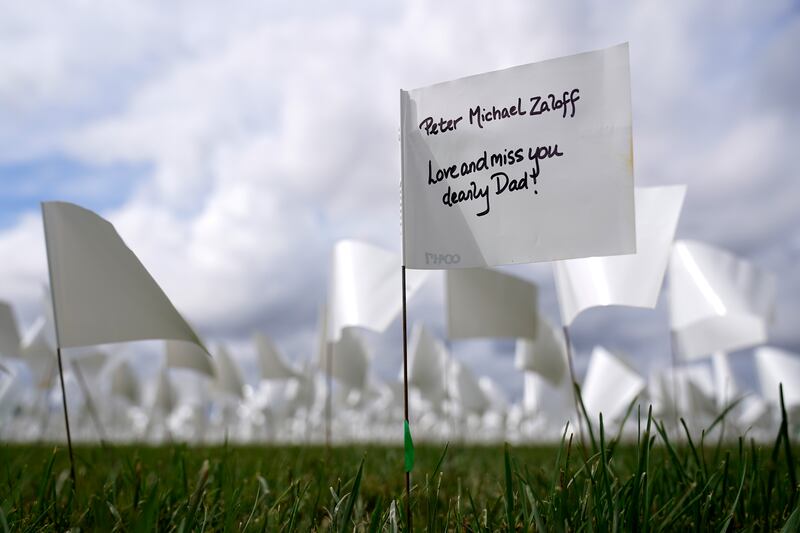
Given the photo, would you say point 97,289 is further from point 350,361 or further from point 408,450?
point 350,361

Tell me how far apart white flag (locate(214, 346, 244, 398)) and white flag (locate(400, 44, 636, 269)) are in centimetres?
1304

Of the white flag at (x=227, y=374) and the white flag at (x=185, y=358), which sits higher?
the white flag at (x=185, y=358)

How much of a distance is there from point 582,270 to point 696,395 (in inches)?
515

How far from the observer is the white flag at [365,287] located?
4.30 metres

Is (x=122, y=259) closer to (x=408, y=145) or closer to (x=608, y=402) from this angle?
(x=408, y=145)

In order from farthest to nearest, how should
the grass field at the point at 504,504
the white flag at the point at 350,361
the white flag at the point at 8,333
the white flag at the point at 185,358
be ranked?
the white flag at the point at 350,361 → the white flag at the point at 8,333 → the white flag at the point at 185,358 → the grass field at the point at 504,504

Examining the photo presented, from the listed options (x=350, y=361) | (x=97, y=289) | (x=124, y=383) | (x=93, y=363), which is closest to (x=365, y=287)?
(x=97, y=289)

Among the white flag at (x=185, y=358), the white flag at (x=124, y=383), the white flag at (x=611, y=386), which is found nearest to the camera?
the white flag at (x=185, y=358)

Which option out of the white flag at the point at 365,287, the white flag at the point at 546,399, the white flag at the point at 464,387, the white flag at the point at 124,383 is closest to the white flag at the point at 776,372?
the white flag at the point at 546,399

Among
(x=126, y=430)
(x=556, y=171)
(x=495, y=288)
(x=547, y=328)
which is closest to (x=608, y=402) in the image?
(x=547, y=328)

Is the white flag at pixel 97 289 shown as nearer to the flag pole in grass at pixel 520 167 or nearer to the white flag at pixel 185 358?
the flag pole in grass at pixel 520 167

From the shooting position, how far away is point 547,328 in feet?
27.4

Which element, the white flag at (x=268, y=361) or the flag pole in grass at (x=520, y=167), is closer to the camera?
the flag pole in grass at (x=520, y=167)

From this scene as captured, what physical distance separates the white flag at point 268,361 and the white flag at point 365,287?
255 inches
